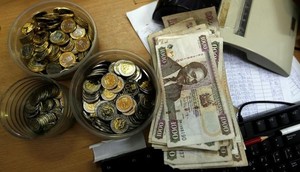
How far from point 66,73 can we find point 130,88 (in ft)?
0.41

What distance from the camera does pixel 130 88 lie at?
59 cm

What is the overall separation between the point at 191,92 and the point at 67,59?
25 cm

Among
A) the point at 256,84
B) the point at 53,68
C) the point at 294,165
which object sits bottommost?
the point at 294,165

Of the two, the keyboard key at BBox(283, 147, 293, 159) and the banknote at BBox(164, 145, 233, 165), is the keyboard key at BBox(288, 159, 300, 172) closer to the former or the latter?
the keyboard key at BBox(283, 147, 293, 159)

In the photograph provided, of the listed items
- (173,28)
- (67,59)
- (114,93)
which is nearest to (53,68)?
(67,59)

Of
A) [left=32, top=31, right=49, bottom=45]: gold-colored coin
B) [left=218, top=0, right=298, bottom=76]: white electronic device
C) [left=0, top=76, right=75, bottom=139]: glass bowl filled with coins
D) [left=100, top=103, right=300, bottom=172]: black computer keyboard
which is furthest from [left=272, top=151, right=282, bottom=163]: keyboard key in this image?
[left=32, top=31, right=49, bottom=45]: gold-colored coin

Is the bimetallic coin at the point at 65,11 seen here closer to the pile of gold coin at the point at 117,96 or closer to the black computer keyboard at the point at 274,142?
the pile of gold coin at the point at 117,96

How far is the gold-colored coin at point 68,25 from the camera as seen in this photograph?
628mm

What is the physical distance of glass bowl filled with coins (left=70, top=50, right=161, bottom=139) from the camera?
56 centimetres

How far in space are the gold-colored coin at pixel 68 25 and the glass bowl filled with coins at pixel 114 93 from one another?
0.09 meters

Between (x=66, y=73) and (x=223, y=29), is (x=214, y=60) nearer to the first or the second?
(x=223, y=29)

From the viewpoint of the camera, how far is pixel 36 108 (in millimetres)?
574

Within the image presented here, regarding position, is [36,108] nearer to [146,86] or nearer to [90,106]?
[90,106]

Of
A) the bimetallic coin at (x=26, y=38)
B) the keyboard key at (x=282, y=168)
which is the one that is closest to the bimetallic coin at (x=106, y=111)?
the bimetallic coin at (x=26, y=38)
